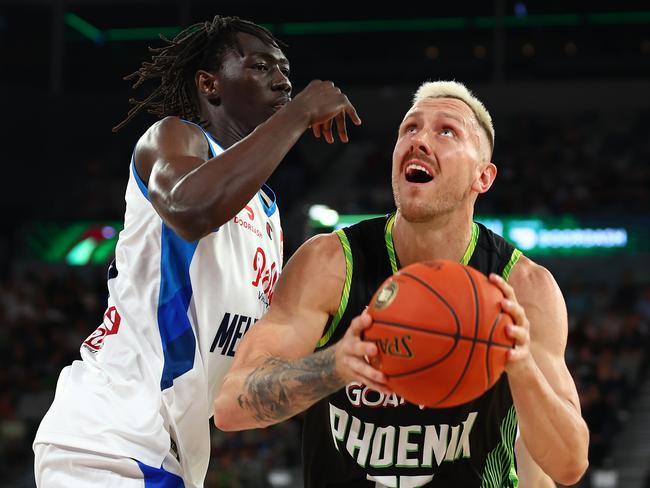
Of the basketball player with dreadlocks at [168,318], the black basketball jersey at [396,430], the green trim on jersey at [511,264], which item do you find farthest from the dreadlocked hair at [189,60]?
the green trim on jersey at [511,264]

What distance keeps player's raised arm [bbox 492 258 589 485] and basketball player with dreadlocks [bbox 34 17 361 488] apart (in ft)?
2.84

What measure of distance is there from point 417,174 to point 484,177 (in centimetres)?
32

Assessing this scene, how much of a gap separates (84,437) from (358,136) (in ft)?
59.2

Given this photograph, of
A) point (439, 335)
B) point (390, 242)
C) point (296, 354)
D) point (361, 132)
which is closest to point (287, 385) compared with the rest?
point (296, 354)

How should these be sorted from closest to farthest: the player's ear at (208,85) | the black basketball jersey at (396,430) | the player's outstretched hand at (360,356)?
the player's outstretched hand at (360,356) → the black basketball jersey at (396,430) → the player's ear at (208,85)

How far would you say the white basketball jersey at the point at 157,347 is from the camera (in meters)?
3.22

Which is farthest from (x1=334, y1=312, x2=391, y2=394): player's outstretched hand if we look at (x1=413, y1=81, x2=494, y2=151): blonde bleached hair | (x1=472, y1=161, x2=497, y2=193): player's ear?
(x1=413, y1=81, x2=494, y2=151): blonde bleached hair

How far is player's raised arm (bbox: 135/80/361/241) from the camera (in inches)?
114

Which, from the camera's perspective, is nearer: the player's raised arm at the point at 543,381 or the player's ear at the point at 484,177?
the player's raised arm at the point at 543,381

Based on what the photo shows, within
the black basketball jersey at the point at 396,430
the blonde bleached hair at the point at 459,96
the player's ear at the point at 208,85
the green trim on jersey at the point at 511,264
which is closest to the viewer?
the black basketball jersey at the point at 396,430

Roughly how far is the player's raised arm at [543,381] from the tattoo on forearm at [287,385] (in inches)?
19.7

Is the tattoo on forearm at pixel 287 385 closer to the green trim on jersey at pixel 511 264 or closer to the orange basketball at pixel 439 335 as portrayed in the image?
the orange basketball at pixel 439 335

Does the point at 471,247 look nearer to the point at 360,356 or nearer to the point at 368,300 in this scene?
the point at 368,300

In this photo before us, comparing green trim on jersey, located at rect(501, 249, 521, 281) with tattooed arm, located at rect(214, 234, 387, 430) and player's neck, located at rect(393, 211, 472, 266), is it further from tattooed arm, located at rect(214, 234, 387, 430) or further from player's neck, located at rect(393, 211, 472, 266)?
tattooed arm, located at rect(214, 234, 387, 430)
